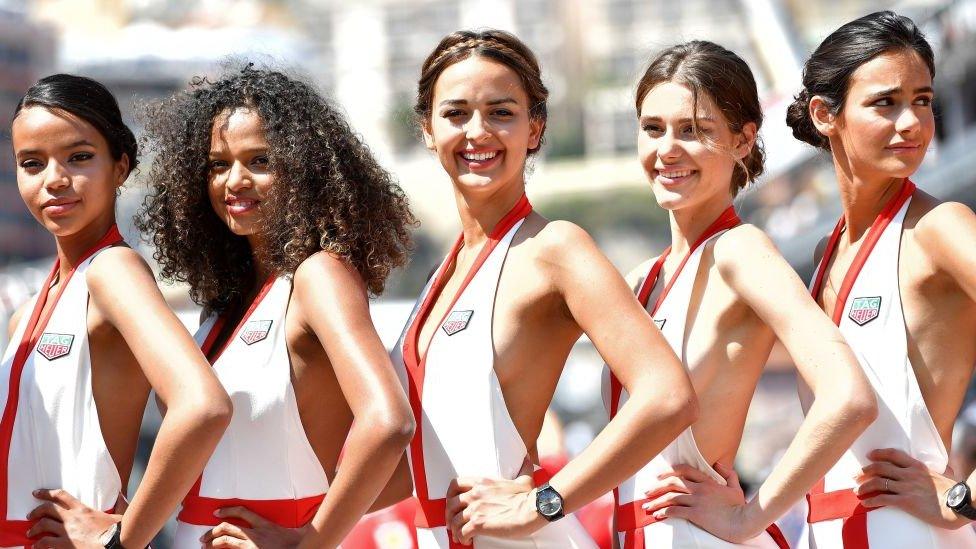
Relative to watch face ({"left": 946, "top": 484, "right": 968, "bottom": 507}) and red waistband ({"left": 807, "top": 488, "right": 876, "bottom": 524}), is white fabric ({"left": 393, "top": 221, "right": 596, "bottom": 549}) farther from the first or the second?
watch face ({"left": 946, "top": 484, "right": 968, "bottom": 507})

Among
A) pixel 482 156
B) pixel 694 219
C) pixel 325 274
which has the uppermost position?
pixel 482 156

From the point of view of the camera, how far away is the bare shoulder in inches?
125

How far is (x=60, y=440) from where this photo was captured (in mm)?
3172

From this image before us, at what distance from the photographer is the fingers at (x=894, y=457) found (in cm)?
297

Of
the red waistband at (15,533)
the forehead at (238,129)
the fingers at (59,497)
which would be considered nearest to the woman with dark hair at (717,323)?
the forehead at (238,129)

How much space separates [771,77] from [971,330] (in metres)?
27.8

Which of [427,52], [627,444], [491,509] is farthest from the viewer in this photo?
[427,52]

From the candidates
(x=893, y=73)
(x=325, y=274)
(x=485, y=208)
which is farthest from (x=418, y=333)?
(x=893, y=73)

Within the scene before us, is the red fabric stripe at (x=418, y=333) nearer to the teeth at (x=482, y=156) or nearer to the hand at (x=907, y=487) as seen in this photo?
the teeth at (x=482, y=156)

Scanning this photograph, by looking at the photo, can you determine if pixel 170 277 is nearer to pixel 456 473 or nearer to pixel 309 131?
pixel 309 131

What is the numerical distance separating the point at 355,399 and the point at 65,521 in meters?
0.77

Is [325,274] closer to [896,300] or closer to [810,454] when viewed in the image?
[810,454]

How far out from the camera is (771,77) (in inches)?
1181

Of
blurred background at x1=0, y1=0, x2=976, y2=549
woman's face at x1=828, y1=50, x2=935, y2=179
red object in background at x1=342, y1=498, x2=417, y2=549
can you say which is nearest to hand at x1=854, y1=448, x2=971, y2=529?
woman's face at x1=828, y1=50, x2=935, y2=179
